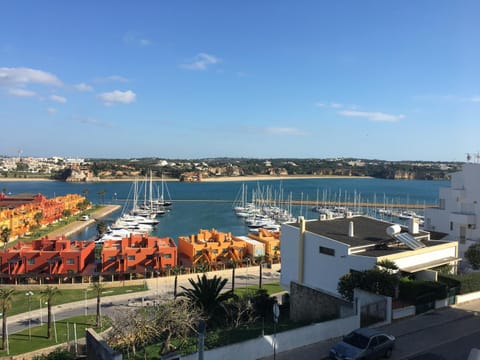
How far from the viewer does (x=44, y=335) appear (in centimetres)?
2234

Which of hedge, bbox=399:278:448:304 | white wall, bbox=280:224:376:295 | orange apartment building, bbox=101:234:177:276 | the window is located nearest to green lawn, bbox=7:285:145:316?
orange apartment building, bbox=101:234:177:276

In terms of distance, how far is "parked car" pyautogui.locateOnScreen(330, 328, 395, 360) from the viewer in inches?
367

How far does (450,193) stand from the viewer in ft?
89.0

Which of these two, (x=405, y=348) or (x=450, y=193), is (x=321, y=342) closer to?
(x=405, y=348)

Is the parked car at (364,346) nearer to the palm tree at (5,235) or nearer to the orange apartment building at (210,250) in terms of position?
the orange apartment building at (210,250)

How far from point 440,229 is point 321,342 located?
19.4 metres

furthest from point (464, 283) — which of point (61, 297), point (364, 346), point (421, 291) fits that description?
point (61, 297)

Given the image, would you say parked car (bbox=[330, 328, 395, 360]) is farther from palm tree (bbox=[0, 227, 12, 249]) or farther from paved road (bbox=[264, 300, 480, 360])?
palm tree (bbox=[0, 227, 12, 249])

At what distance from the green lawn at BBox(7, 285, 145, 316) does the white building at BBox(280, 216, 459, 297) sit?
1433 centimetres

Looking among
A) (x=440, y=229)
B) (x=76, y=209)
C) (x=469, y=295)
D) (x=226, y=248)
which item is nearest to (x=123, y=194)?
(x=76, y=209)

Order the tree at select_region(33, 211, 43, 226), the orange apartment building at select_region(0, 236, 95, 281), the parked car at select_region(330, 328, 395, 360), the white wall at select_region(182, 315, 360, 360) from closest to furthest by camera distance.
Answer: the parked car at select_region(330, 328, 395, 360) → the white wall at select_region(182, 315, 360, 360) → the orange apartment building at select_region(0, 236, 95, 281) → the tree at select_region(33, 211, 43, 226)

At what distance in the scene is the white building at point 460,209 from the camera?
25609mm

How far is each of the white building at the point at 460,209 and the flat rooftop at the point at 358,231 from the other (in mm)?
6383

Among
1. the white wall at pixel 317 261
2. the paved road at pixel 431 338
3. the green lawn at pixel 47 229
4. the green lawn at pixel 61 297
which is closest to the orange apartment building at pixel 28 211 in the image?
the green lawn at pixel 47 229
